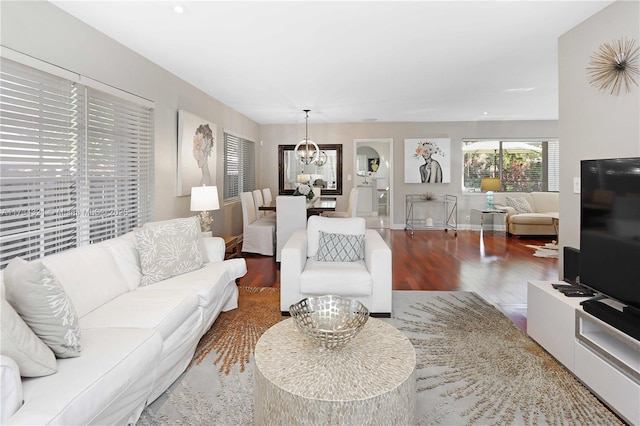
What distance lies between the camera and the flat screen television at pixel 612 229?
1.89m

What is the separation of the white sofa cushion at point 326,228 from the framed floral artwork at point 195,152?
182cm

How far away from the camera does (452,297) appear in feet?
12.0

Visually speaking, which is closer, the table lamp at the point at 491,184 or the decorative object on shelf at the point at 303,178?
the table lamp at the point at 491,184

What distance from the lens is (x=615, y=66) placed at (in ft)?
8.27

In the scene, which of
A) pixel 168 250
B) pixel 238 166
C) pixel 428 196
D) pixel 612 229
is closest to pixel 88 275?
pixel 168 250

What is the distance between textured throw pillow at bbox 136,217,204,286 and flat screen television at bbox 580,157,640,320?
9.29ft

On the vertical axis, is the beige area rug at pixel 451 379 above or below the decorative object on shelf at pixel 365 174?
below

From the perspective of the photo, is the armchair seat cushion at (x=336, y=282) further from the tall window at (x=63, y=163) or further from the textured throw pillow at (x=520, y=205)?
the textured throw pillow at (x=520, y=205)

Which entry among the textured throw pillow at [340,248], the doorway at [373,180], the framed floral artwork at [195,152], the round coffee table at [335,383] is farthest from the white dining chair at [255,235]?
the doorway at [373,180]

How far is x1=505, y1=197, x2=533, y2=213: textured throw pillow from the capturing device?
23.9 ft

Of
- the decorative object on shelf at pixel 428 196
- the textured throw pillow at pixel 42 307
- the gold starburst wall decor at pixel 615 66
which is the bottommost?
the textured throw pillow at pixel 42 307

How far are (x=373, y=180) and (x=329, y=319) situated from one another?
941 cm

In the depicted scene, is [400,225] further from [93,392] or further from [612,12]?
[93,392]

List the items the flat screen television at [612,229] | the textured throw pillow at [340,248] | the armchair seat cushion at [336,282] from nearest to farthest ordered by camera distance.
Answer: the flat screen television at [612,229] < the armchair seat cushion at [336,282] < the textured throw pillow at [340,248]
